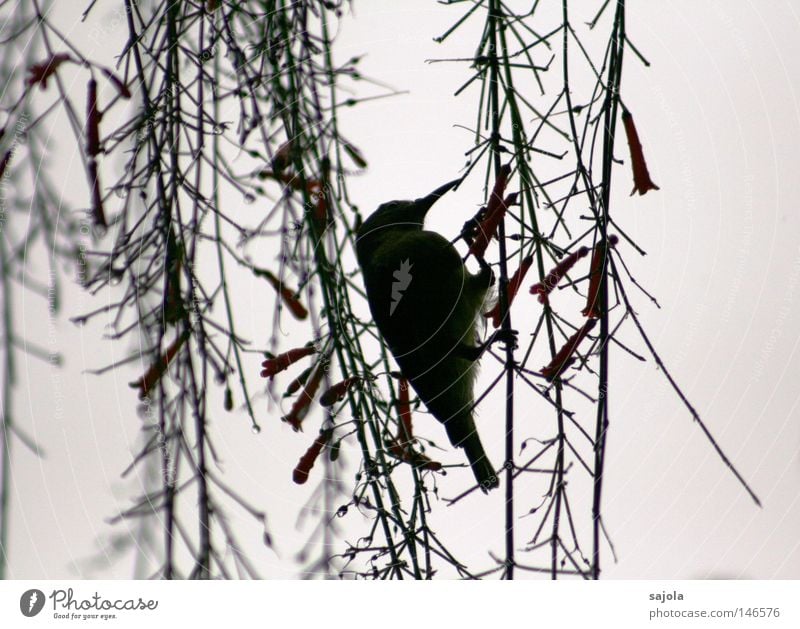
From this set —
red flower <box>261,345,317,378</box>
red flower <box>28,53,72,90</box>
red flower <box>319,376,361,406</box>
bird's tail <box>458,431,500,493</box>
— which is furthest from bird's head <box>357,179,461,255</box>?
red flower <box>28,53,72,90</box>

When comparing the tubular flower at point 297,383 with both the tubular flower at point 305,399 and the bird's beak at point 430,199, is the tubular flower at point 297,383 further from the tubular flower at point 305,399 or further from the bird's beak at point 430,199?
the bird's beak at point 430,199

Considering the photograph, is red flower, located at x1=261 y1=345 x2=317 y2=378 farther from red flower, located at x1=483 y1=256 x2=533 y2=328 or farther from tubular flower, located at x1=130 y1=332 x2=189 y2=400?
red flower, located at x1=483 y1=256 x2=533 y2=328

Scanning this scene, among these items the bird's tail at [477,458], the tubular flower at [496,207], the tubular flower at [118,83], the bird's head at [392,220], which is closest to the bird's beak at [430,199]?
the bird's head at [392,220]

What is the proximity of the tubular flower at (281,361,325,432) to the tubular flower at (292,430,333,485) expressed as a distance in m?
0.05

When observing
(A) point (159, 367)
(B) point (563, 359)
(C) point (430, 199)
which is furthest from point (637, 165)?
(C) point (430, 199)

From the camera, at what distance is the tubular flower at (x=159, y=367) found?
1.50 meters

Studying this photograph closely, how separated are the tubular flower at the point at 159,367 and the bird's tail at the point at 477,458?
0.83 m

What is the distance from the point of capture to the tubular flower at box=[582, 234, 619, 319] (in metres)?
1.31

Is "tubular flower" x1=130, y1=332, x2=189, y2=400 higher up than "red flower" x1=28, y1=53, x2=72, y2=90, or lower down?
lower down

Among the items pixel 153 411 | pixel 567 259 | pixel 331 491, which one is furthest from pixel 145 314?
pixel 567 259

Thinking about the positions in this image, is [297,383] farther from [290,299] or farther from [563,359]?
[563,359]

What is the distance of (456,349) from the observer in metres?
2.31

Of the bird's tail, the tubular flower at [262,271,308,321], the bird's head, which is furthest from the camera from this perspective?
the bird's head

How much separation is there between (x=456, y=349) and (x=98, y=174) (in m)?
1.09
